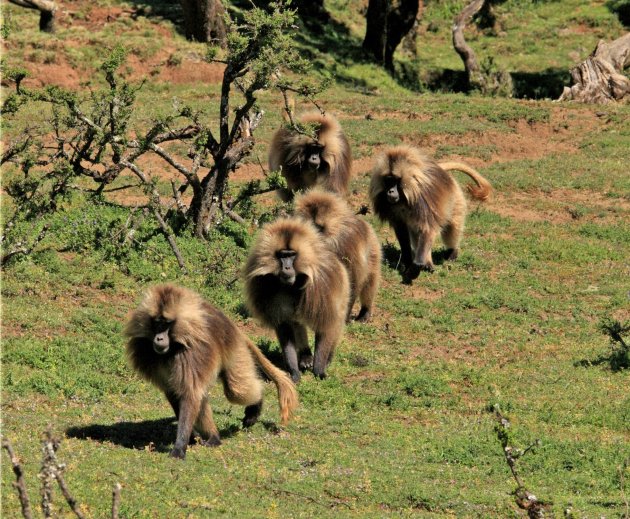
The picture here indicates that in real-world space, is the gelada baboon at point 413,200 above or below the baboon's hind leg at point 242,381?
above

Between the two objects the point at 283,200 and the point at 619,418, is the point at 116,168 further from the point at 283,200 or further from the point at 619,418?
the point at 619,418

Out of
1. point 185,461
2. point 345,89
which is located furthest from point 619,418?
point 345,89

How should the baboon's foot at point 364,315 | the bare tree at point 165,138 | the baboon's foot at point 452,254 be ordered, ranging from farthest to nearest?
the baboon's foot at point 452,254 → the baboon's foot at point 364,315 → the bare tree at point 165,138

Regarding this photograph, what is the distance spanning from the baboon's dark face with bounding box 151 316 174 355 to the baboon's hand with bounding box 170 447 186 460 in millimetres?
838

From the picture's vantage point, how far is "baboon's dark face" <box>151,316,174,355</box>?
9445mm

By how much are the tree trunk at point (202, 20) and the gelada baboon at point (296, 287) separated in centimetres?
1745

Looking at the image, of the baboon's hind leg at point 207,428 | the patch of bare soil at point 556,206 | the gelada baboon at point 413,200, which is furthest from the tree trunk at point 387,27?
the baboon's hind leg at point 207,428

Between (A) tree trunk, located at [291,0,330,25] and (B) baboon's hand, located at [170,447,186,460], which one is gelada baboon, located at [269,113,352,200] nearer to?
(B) baboon's hand, located at [170,447,186,460]

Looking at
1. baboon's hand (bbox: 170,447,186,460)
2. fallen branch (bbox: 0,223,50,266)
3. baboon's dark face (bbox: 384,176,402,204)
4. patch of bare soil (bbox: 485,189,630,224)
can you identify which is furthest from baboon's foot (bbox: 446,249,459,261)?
baboon's hand (bbox: 170,447,186,460)

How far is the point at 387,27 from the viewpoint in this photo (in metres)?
32.1

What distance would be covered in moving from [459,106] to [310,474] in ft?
55.4

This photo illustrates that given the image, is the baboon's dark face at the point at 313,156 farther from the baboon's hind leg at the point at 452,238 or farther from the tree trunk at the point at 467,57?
the tree trunk at the point at 467,57

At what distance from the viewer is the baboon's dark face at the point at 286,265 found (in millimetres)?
11664

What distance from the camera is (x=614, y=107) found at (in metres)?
25.4
